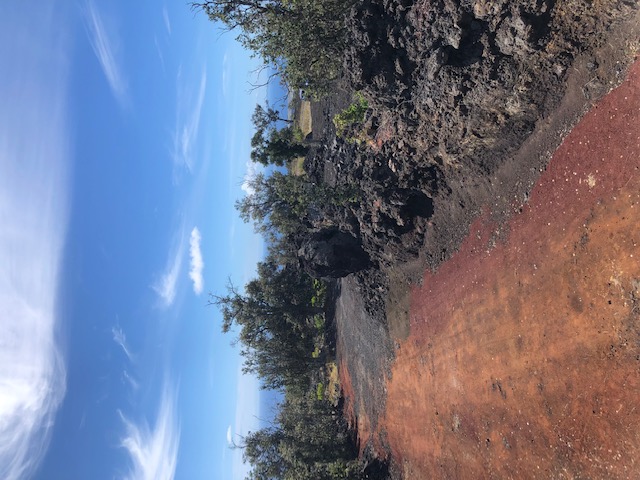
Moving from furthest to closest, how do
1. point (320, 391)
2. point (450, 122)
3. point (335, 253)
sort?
point (320, 391) < point (335, 253) < point (450, 122)

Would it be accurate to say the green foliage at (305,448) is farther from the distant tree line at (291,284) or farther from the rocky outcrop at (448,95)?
the rocky outcrop at (448,95)

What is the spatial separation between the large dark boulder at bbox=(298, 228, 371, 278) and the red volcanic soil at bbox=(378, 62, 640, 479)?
35.9 feet

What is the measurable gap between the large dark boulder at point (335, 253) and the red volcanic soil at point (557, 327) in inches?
431

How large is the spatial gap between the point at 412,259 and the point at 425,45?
12.8 m

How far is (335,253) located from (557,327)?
19888 mm

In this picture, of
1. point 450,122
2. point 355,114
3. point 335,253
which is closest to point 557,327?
point 450,122

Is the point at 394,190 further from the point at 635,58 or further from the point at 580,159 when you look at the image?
the point at 635,58

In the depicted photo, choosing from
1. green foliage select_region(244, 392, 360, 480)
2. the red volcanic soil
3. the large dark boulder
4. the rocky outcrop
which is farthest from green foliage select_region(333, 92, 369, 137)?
green foliage select_region(244, 392, 360, 480)

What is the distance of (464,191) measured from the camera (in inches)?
880

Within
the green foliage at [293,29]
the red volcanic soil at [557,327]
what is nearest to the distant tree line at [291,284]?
the green foliage at [293,29]

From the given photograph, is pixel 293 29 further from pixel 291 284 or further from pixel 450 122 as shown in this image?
pixel 291 284

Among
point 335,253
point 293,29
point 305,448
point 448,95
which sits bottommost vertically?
point 305,448

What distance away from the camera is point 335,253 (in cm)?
3369

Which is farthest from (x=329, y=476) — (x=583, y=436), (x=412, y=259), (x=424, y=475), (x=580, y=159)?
(x=580, y=159)
